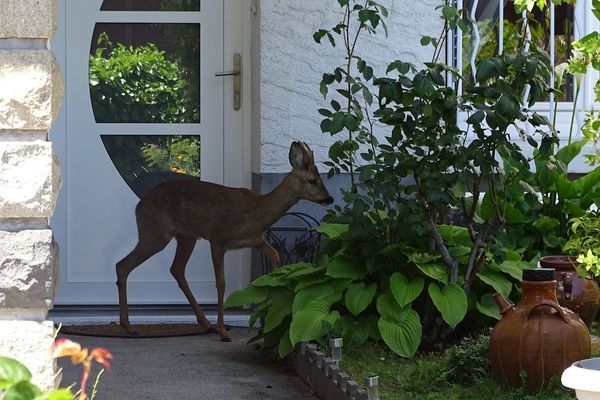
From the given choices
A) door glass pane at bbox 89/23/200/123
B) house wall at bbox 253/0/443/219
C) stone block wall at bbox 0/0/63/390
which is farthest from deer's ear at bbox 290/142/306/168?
stone block wall at bbox 0/0/63/390

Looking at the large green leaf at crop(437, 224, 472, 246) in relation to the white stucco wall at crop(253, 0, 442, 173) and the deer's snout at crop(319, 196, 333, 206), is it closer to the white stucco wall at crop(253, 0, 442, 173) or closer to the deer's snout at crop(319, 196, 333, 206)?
the deer's snout at crop(319, 196, 333, 206)

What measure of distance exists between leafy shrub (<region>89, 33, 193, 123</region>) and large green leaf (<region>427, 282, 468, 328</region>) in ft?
9.11

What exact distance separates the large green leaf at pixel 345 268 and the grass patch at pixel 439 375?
1.32 ft

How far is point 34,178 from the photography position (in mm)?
3875

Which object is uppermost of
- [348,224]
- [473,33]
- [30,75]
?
[473,33]

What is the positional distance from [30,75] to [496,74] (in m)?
2.64

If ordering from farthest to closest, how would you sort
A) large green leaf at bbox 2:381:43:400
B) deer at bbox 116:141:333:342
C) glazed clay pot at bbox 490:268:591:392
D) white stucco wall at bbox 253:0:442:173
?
white stucco wall at bbox 253:0:442:173 < deer at bbox 116:141:333:342 < glazed clay pot at bbox 490:268:591:392 < large green leaf at bbox 2:381:43:400

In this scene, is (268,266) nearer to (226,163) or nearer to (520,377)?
(226,163)

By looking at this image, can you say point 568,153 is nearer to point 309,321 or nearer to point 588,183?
point 588,183

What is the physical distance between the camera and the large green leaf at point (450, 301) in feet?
19.3

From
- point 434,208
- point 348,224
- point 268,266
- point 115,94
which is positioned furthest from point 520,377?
point 115,94

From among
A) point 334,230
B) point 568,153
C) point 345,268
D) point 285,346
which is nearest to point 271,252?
point 334,230

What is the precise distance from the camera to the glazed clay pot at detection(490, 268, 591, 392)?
200 inches

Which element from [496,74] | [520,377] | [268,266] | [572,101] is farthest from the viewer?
[572,101]
